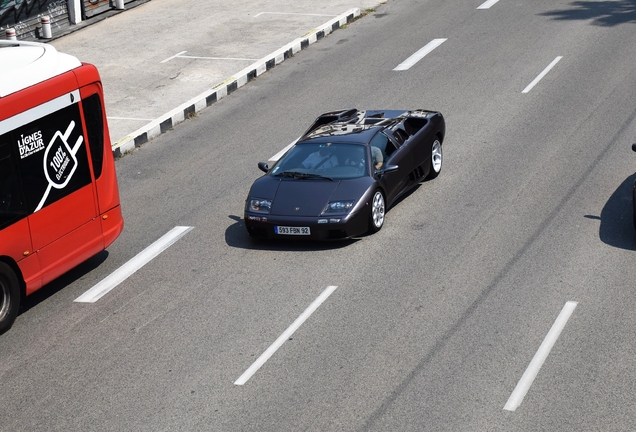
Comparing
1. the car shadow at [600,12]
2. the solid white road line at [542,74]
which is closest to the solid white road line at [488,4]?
the car shadow at [600,12]

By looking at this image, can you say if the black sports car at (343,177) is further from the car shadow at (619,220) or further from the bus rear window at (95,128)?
the car shadow at (619,220)

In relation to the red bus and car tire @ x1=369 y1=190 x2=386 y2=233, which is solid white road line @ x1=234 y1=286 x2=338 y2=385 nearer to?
car tire @ x1=369 y1=190 x2=386 y2=233

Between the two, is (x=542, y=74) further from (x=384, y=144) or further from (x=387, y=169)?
(x=387, y=169)

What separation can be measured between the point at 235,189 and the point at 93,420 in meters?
6.76

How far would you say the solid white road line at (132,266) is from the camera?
36.5 ft

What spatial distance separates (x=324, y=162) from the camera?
12758mm

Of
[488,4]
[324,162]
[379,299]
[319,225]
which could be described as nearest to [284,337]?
[379,299]

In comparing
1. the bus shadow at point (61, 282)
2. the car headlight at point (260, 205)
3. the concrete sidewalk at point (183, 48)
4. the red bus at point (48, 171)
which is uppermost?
the red bus at point (48, 171)

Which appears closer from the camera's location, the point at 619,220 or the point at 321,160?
the point at 619,220

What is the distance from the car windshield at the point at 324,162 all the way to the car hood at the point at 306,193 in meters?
0.15

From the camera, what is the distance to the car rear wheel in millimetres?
14250

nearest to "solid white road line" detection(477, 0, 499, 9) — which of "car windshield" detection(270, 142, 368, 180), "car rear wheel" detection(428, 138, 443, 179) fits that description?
"car rear wheel" detection(428, 138, 443, 179)

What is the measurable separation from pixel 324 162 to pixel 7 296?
4.76m

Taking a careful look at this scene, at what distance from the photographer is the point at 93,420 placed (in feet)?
27.2
